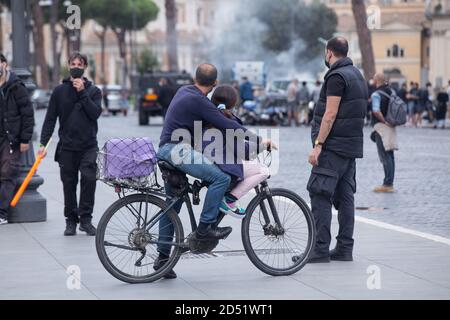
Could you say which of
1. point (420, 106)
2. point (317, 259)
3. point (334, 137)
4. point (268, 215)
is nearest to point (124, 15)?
point (420, 106)

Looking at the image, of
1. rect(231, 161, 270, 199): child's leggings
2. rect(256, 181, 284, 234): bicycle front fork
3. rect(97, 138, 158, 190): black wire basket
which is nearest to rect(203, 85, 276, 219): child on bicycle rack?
rect(231, 161, 270, 199): child's leggings

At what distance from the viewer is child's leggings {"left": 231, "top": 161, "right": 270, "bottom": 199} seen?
8.80m

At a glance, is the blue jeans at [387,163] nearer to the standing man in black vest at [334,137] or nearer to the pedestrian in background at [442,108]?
the standing man in black vest at [334,137]

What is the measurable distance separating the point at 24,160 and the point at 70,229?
67.2 inches

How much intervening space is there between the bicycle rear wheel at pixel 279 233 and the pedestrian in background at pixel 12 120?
12.7 ft

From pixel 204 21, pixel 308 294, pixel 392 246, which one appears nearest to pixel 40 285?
pixel 308 294

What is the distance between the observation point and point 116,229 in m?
8.55

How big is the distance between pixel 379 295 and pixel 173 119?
195cm

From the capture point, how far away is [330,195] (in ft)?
31.6

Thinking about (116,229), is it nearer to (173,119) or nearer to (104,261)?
(104,261)

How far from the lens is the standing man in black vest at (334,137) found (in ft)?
31.3

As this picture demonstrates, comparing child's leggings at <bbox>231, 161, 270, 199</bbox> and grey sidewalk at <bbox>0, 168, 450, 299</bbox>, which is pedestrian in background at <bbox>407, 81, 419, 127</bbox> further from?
child's leggings at <bbox>231, 161, 270, 199</bbox>

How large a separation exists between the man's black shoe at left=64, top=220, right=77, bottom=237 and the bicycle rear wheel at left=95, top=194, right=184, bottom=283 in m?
2.80

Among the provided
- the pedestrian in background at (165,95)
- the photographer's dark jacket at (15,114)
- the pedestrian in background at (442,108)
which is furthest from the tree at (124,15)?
the photographer's dark jacket at (15,114)
